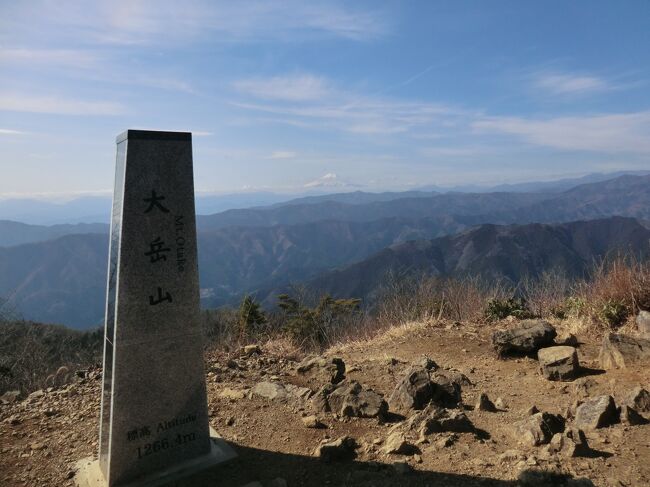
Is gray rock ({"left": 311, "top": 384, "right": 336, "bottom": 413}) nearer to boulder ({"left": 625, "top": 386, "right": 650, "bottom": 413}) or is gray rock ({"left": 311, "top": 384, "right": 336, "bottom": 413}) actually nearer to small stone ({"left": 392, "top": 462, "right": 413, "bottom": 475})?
small stone ({"left": 392, "top": 462, "right": 413, "bottom": 475})

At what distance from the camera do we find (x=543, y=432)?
3650 mm

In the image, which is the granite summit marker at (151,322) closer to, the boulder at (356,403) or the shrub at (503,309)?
the boulder at (356,403)

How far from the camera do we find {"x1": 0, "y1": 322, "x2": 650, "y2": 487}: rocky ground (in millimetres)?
3404

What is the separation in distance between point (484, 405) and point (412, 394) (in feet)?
2.43

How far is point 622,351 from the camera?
17.1 feet

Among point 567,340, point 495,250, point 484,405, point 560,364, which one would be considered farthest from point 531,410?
point 495,250

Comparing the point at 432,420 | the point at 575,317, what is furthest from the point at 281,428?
the point at 575,317

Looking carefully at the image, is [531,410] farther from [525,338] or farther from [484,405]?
[525,338]

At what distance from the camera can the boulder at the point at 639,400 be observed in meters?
3.95

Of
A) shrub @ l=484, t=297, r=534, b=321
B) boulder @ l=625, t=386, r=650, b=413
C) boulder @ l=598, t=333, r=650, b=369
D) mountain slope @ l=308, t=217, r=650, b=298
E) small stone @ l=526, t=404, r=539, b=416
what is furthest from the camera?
mountain slope @ l=308, t=217, r=650, b=298

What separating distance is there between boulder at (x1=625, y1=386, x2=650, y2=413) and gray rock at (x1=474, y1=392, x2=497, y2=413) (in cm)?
119

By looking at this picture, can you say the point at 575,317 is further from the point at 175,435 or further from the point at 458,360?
the point at 175,435

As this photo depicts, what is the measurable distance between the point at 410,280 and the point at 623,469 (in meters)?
7.94

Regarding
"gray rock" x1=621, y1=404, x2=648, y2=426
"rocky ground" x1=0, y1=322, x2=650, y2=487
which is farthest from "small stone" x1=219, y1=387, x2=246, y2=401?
"gray rock" x1=621, y1=404, x2=648, y2=426
